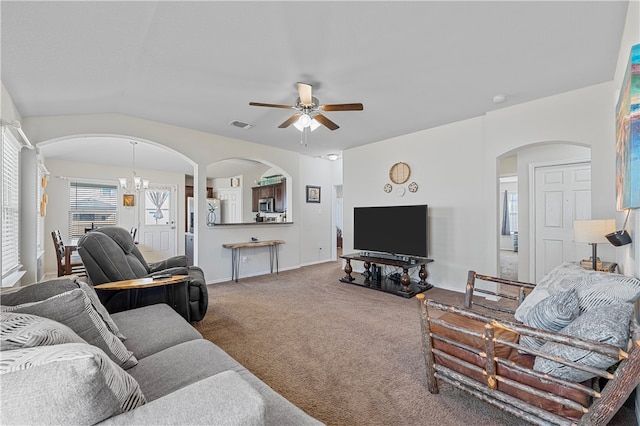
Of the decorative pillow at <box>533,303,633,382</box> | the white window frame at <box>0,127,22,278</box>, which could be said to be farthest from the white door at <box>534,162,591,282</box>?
the white window frame at <box>0,127,22,278</box>

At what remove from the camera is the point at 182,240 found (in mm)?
7371

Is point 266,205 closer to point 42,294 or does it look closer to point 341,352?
point 341,352

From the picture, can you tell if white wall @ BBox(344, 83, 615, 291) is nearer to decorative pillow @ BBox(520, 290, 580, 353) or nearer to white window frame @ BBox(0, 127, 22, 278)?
decorative pillow @ BBox(520, 290, 580, 353)

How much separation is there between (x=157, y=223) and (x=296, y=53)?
634cm

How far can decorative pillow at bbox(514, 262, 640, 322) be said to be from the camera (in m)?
1.51

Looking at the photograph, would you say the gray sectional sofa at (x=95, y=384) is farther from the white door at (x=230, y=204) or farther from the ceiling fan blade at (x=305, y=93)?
the white door at (x=230, y=204)

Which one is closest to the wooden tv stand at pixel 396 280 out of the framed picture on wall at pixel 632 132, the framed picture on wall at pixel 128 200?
the framed picture on wall at pixel 632 132

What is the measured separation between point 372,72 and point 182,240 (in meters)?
6.59

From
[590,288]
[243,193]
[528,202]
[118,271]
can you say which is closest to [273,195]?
[243,193]

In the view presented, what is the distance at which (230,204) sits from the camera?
8.55 m

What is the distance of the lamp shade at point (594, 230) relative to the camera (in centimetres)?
240

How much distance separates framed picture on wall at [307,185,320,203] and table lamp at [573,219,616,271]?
465 centimetres

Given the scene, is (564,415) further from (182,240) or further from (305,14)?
(182,240)

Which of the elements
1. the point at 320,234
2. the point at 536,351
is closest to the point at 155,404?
the point at 536,351
